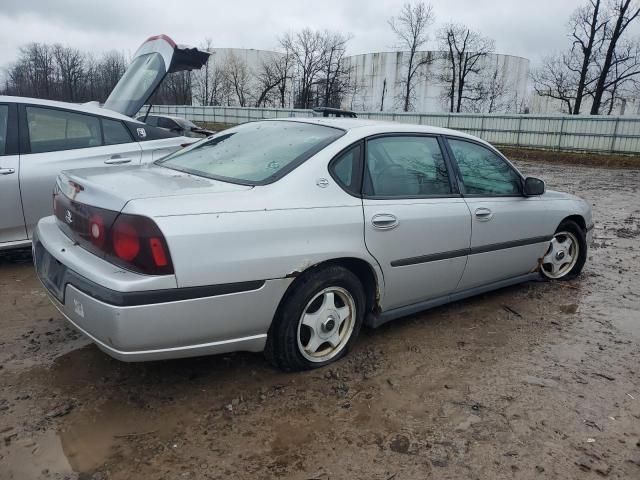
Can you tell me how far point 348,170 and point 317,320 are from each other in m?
0.91

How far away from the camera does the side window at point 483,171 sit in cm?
370

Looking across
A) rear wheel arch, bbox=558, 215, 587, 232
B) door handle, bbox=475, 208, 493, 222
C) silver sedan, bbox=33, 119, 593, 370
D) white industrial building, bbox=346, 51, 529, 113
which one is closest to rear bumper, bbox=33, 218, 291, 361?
silver sedan, bbox=33, 119, 593, 370

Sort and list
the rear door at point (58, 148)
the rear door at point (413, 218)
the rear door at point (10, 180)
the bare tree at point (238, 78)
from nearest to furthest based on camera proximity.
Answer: the rear door at point (413, 218) < the rear door at point (10, 180) < the rear door at point (58, 148) < the bare tree at point (238, 78)

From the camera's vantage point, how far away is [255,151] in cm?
315

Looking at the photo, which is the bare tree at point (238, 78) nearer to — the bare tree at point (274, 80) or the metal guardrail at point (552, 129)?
the bare tree at point (274, 80)

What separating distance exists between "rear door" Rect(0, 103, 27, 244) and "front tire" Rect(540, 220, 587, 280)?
4.63 m

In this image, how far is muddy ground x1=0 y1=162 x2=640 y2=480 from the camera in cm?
→ 221

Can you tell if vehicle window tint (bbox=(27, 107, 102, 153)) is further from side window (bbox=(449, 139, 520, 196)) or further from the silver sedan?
side window (bbox=(449, 139, 520, 196))

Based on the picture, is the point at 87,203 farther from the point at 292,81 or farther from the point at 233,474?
the point at 292,81

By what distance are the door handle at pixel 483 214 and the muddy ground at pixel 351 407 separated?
2.63 feet

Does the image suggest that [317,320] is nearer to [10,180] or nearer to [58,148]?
[10,180]

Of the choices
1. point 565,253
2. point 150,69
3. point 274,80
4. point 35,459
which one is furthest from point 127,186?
point 274,80

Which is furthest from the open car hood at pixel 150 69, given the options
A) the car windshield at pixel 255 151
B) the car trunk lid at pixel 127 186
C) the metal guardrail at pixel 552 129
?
the metal guardrail at pixel 552 129

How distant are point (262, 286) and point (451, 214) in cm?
154
